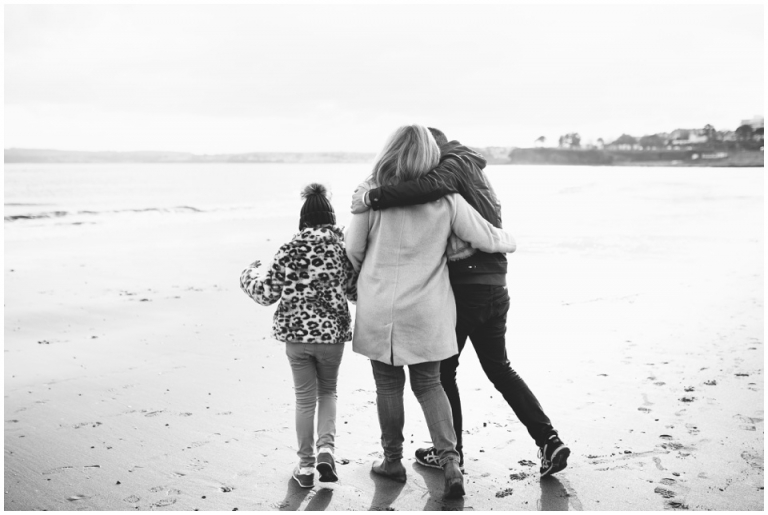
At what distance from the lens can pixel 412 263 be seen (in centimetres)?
304

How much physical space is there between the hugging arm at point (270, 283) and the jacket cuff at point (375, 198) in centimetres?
52

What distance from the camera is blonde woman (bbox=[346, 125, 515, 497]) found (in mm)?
3020

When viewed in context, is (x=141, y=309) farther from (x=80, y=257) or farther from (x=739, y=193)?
(x=739, y=193)

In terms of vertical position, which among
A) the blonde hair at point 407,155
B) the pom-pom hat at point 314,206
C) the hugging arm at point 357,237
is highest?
the blonde hair at point 407,155

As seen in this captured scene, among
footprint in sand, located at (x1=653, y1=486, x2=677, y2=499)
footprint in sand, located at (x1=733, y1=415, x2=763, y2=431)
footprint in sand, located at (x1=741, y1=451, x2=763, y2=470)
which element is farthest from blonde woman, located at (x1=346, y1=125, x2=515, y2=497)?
footprint in sand, located at (x1=733, y1=415, x2=763, y2=431)

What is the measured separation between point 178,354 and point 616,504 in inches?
150

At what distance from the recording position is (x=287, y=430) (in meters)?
3.91

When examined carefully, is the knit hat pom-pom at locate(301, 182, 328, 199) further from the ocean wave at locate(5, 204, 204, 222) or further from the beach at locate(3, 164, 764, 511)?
the ocean wave at locate(5, 204, 204, 222)

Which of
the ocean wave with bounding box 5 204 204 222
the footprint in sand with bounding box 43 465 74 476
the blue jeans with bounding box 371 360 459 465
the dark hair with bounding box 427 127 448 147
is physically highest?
the dark hair with bounding box 427 127 448 147

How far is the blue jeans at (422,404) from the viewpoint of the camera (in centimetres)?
316

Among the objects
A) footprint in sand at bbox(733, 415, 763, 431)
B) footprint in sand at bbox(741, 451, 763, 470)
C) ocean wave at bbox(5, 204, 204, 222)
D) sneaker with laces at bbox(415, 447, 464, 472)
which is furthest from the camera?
ocean wave at bbox(5, 204, 204, 222)

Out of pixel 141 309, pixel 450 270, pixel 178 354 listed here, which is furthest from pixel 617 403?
pixel 141 309

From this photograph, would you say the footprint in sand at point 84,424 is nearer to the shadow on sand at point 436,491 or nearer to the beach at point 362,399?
the beach at point 362,399

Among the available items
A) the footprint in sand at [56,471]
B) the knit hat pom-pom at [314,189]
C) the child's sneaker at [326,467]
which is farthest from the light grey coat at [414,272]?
the footprint in sand at [56,471]
